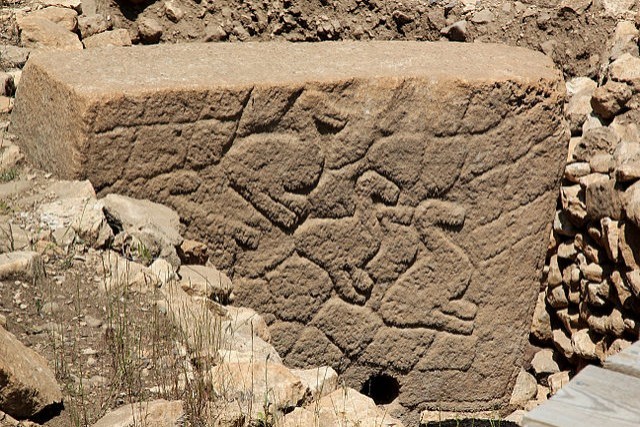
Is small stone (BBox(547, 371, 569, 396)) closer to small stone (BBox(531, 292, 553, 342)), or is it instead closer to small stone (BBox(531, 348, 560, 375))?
small stone (BBox(531, 348, 560, 375))

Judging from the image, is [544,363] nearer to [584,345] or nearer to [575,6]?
[584,345]

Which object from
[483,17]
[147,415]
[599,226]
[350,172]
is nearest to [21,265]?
[147,415]

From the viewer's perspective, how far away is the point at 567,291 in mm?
4648

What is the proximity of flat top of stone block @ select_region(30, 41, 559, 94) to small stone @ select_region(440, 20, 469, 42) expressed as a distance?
848 mm

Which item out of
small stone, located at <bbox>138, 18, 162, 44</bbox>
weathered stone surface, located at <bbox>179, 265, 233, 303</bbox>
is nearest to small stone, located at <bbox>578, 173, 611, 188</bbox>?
weathered stone surface, located at <bbox>179, 265, 233, 303</bbox>

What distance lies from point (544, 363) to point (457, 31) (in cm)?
163

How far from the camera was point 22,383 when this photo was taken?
2.46 m

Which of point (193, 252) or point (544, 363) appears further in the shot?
point (544, 363)

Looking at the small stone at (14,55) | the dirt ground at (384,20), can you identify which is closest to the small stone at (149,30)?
the dirt ground at (384,20)

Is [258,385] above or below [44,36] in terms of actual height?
below

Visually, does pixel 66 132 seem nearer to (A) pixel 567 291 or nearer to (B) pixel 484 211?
(B) pixel 484 211

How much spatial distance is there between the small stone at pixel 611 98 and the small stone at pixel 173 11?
2.08 meters

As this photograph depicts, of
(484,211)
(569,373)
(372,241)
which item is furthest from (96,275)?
(569,373)

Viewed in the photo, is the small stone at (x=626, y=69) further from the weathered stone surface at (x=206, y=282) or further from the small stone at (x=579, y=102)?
the weathered stone surface at (x=206, y=282)
